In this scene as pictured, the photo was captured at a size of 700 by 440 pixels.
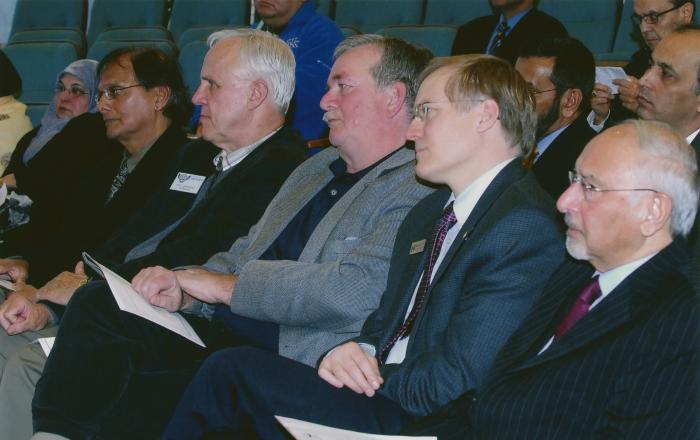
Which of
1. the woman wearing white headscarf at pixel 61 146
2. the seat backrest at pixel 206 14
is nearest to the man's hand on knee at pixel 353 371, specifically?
the woman wearing white headscarf at pixel 61 146

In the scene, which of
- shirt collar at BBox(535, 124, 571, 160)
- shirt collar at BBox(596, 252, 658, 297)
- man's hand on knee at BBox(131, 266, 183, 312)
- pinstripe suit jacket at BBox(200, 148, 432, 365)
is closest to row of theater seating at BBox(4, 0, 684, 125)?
shirt collar at BBox(535, 124, 571, 160)

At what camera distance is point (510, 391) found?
5.59 feet

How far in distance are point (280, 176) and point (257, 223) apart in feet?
0.55

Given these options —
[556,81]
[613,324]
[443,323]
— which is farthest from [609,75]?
[613,324]

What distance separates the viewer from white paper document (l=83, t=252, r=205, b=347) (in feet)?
7.37

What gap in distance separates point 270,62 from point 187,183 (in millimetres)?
491

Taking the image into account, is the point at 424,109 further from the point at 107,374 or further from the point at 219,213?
the point at 107,374

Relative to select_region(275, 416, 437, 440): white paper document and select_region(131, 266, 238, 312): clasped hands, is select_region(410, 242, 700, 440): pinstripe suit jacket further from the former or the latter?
select_region(131, 266, 238, 312): clasped hands

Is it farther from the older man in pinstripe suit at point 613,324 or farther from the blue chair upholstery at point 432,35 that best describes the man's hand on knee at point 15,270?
the blue chair upholstery at point 432,35

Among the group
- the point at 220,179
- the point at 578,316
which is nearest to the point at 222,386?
the point at 578,316

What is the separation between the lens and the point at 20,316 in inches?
112

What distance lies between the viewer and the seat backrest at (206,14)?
571 centimetres

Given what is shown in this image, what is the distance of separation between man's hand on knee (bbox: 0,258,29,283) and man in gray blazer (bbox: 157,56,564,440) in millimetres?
1674

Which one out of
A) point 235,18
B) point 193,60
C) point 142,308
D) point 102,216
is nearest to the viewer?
point 142,308
